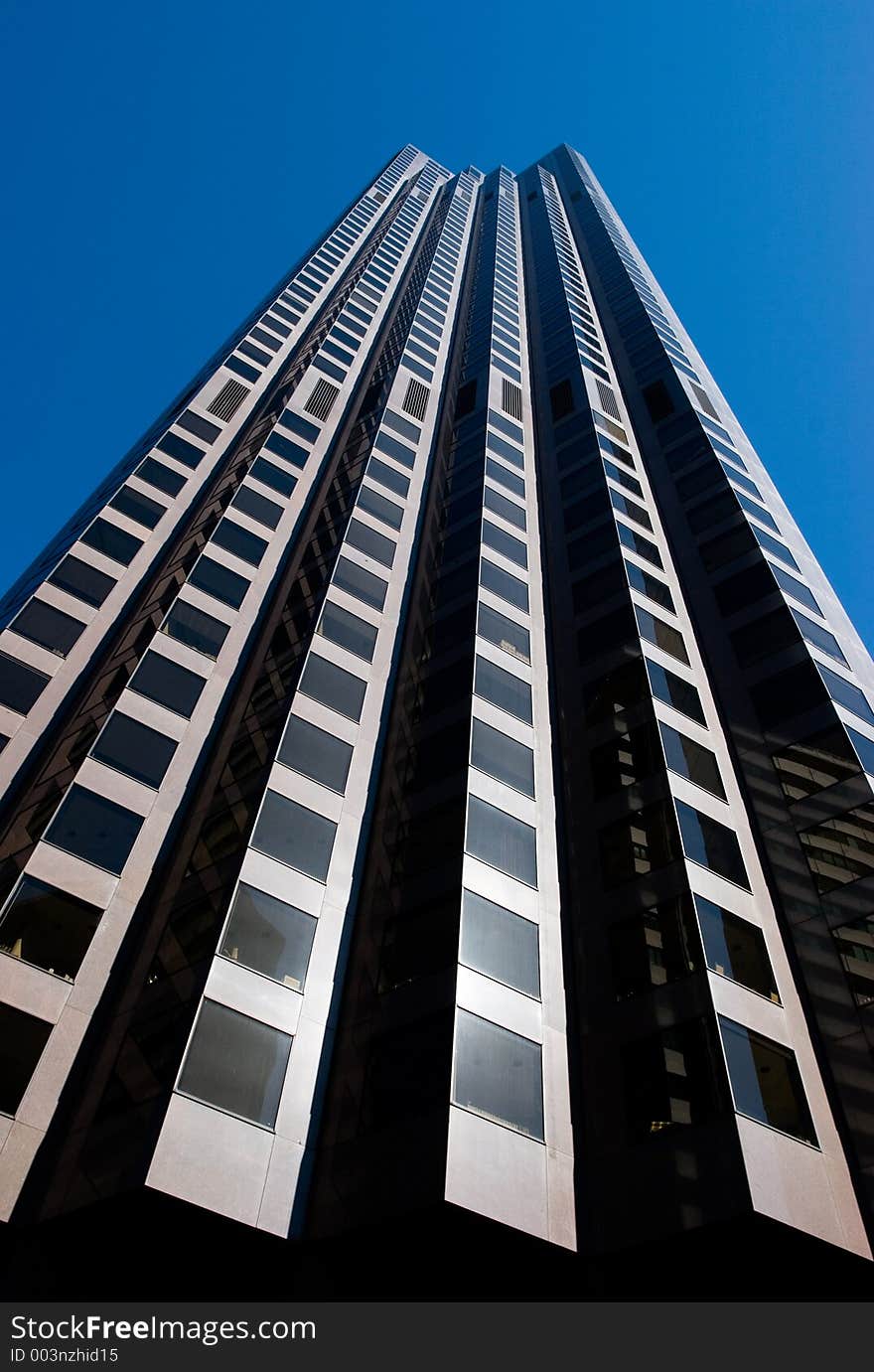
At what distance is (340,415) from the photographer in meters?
53.2

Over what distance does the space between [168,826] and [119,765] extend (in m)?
2.20

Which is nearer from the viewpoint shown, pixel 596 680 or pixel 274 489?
pixel 596 680

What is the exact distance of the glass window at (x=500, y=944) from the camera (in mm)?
22438

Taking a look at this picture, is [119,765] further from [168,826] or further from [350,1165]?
[350,1165]

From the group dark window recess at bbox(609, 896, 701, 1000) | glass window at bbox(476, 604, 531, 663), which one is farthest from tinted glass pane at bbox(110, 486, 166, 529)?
dark window recess at bbox(609, 896, 701, 1000)

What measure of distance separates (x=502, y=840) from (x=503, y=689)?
6.72 metres

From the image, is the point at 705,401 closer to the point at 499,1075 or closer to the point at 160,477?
the point at 160,477

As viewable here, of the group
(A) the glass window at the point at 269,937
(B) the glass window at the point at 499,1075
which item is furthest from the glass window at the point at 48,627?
(B) the glass window at the point at 499,1075

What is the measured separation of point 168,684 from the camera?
101 feet

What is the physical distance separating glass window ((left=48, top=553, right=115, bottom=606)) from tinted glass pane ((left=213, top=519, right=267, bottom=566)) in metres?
4.34

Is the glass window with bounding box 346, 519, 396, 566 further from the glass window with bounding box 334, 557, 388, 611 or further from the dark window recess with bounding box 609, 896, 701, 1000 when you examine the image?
the dark window recess with bounding box 609, 896, 701, 1000

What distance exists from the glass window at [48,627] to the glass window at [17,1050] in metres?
14.5

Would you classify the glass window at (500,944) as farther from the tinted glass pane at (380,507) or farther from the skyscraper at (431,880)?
the tinted glass pane at (380,507)
